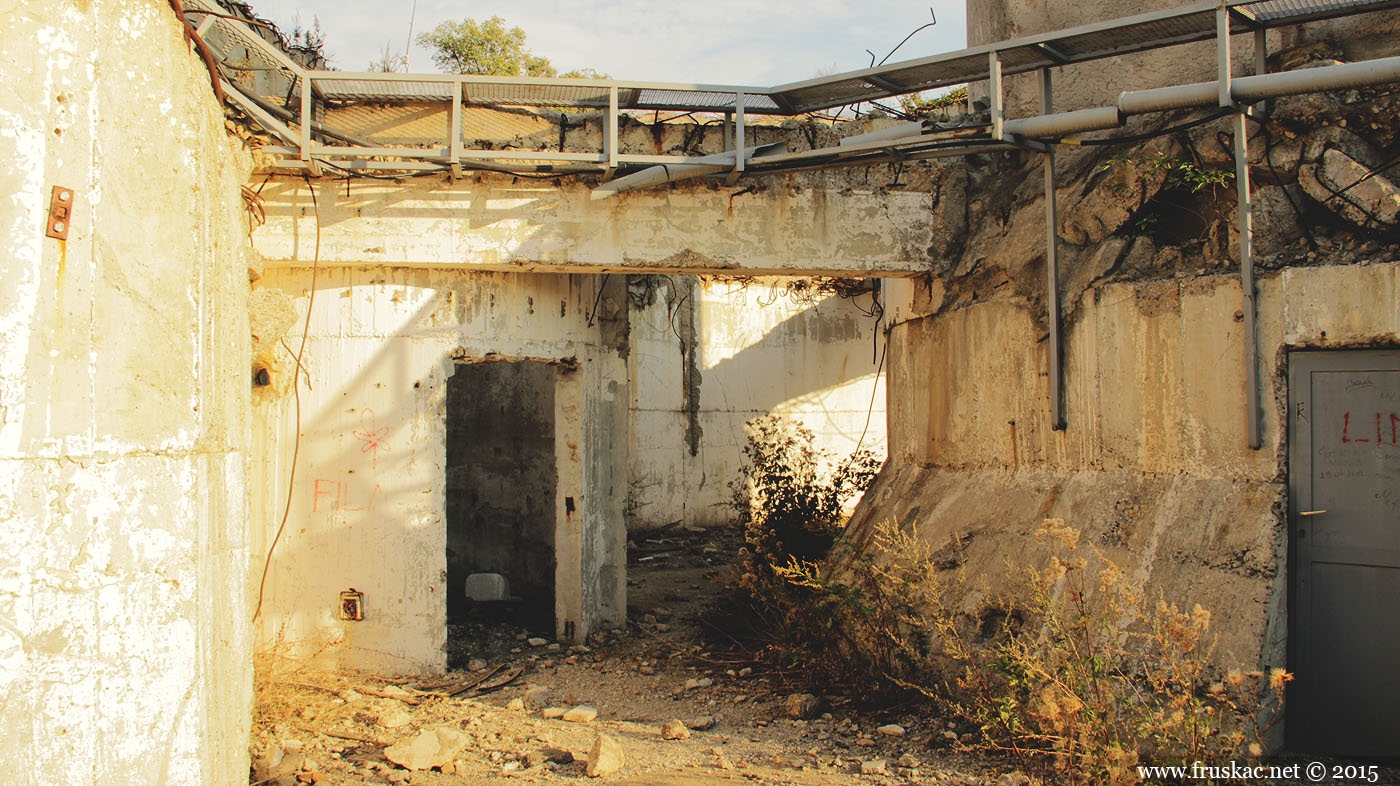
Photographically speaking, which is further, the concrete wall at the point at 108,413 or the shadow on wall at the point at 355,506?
the shadow on wall at the point at 355,506

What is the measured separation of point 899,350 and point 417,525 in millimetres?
3750

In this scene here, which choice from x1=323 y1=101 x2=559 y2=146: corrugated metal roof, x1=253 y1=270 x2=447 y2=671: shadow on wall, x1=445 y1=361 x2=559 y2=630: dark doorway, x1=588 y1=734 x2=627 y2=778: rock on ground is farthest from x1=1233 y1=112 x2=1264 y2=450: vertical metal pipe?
x1=445 y1=361 x2=559 y2=630: dark doorway

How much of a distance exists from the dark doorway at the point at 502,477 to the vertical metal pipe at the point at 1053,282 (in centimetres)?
483

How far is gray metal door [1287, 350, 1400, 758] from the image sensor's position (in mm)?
4551

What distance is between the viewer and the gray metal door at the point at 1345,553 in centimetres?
455

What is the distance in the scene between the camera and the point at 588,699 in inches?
259

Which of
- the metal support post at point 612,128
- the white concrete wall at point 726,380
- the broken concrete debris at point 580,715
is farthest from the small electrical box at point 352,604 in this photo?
the white concrete wall at point 726,380

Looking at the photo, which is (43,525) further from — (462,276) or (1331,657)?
(1331,657)

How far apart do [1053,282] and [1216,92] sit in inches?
50.3

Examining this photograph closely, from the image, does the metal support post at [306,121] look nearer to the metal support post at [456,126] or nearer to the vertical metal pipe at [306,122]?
the vertical metal pipe at [306,122]

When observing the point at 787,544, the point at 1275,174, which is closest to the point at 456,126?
the point at 787,544

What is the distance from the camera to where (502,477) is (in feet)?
31.1

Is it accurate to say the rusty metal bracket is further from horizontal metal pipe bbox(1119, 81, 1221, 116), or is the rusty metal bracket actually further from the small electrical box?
horizontal metal pipe bbox(1119, 81, 1221, 116)

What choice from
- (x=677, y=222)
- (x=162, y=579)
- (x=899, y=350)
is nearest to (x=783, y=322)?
(x=899, y=350)
